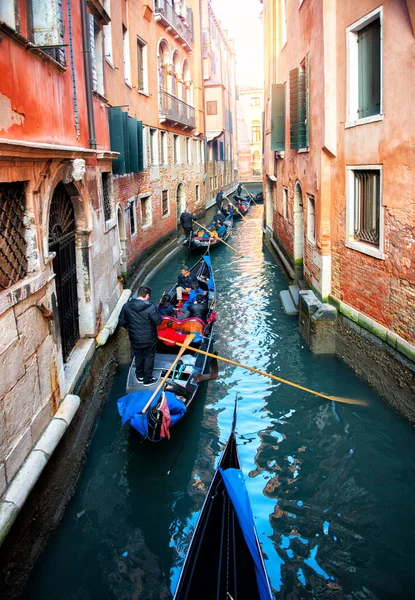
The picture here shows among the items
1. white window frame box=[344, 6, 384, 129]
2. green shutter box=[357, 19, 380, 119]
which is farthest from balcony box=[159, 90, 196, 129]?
green shutter box=[357, 19, 380, 119]

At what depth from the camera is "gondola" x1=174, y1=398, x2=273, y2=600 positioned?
9.71 ft

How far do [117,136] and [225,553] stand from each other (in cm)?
690

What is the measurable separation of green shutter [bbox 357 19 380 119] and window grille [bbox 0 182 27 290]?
396 centimetres

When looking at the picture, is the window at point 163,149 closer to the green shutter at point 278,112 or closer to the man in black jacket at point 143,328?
the green shutter at point 278,112

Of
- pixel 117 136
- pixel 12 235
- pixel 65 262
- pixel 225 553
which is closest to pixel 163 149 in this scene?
pixel 117 136

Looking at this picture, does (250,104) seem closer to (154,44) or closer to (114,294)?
(154,44)

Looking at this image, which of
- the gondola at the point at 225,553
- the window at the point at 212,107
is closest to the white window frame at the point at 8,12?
the gondola at the point at 225,553

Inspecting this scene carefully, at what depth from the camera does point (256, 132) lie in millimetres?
43156

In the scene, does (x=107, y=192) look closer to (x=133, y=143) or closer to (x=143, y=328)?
(x=133, y=143)

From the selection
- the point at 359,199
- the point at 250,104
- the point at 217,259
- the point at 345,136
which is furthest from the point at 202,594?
the point at 250,104

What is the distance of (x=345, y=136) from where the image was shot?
666 centimetres

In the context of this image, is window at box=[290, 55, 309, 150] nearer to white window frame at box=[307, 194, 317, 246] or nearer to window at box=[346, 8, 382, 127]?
white window frame at box=[307, 194, 317, 246]

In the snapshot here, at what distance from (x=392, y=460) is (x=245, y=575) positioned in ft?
8.35

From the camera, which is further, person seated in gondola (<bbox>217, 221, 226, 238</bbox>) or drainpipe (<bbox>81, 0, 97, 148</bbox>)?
person seated in gondola (<bbox>217, 221, 226, 238</bbox>)
